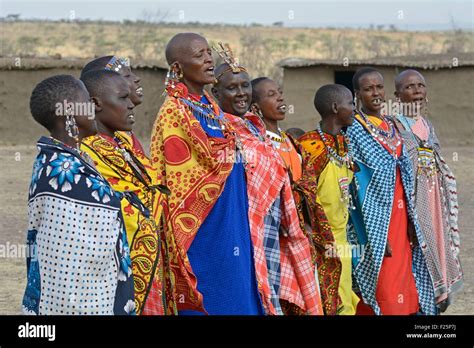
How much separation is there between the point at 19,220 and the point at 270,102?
6.51m

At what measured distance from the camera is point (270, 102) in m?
6.73

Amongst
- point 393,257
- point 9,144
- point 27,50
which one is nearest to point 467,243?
point 393,257

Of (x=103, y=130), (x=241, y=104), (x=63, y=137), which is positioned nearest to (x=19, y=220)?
(x=241, y=104)

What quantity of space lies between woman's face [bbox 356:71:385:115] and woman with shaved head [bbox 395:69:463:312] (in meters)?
0.36

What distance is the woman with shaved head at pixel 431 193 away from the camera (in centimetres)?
768

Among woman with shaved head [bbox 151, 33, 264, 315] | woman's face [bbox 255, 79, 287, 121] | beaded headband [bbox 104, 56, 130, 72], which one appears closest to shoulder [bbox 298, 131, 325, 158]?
woman's face [bbox 255, 79, 287, 121]

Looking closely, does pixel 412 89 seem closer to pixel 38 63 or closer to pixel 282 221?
pixel 282 221

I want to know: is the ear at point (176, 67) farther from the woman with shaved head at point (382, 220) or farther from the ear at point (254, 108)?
the woman with shaved head at point (382, 220)

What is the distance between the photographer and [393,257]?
289 inches

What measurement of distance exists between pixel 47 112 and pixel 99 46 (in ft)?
143

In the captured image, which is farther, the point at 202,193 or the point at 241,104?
the point at 241,104

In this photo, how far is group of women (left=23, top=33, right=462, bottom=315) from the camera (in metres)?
4.34

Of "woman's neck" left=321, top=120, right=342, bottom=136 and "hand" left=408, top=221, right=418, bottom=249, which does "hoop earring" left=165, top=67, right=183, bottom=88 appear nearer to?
"woman's neck" left=321, top=120, right=342, bottom=136
